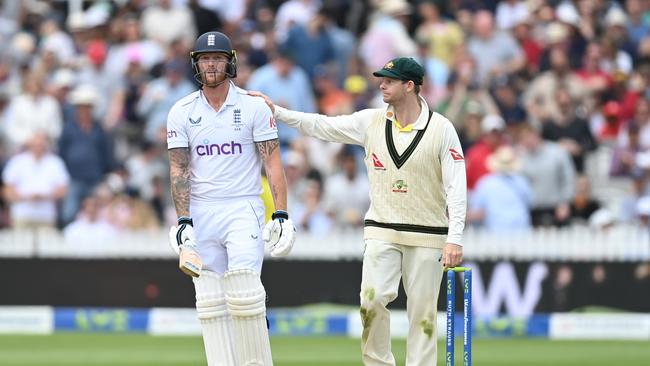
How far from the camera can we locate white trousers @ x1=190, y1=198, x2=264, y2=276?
7.41 m

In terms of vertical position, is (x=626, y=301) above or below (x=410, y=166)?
below

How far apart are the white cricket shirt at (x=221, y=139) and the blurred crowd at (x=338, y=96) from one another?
5829 millimetres

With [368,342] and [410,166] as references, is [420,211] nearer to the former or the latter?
[410,166]

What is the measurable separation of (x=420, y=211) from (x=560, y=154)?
5805mm

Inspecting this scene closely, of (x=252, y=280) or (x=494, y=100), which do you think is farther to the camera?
(x=494, y=100)

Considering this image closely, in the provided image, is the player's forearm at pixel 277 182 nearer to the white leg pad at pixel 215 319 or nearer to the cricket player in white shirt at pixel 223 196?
the cricket player in white shirt at pixel 223 196

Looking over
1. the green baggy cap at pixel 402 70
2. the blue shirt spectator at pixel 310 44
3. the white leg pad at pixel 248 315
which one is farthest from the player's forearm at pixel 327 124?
the blue shirt spectator at pixel 310 44

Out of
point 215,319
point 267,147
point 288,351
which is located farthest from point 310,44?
point 215,319

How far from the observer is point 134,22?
15641 millimetres

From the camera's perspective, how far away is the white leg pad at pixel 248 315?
731 cm

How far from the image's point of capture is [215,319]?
743 cm

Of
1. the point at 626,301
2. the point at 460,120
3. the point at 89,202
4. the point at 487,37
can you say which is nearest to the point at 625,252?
the point at 626,301

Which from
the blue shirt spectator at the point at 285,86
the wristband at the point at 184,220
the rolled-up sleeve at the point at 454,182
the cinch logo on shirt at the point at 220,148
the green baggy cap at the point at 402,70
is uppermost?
the blue shirt spectator at the point at 285,86

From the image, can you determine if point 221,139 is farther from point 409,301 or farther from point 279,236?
point 409,301
